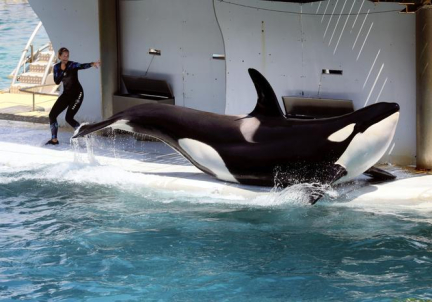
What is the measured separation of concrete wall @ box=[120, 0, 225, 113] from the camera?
37.7 feet

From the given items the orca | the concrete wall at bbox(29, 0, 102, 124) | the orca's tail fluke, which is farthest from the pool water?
the concrete wall at bbox(29, 0, 102, 124)

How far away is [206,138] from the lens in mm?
9398

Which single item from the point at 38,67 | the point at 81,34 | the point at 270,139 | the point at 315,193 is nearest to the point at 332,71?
the point at 270,139

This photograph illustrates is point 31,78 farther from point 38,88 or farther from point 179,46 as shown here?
point 179,46

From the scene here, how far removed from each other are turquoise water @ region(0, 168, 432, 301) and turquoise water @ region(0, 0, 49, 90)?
15143 millimetres

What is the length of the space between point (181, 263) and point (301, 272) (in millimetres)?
1014

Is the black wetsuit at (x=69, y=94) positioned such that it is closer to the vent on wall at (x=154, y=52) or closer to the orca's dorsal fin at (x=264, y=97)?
the vent on wall at (x=154, y=52)

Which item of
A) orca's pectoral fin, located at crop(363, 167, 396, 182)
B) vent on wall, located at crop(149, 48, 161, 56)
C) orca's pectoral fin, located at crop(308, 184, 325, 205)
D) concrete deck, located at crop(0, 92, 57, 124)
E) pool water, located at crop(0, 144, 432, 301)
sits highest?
vent on wall, located at crop(149, 48, 161, 56)

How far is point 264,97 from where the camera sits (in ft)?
29.9

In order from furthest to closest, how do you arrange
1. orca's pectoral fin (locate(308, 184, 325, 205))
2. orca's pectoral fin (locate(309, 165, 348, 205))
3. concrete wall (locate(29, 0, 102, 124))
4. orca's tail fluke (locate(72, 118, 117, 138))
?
concrete wall (locate(29, 0, 102, 124)) → orca's tail fluke (locate(72, 118, 117, 138)) → orca's pectoral fin (locate(309, 165, 348, 205)) → orca's pectoral fin (locate(308, 184, 325, 205))

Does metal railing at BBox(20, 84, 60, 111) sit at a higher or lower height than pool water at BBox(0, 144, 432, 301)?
higher

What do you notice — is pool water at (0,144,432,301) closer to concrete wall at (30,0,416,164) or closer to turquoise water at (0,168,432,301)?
turquoise water at (0,168,432,301)

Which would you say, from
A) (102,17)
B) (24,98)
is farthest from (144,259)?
(24,98)

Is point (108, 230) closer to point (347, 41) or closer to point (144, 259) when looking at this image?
point (144, 259)
